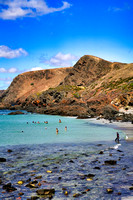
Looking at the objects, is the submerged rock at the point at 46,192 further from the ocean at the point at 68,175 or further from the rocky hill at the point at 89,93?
the rocky hill at the point at 89,93

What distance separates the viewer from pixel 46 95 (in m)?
117

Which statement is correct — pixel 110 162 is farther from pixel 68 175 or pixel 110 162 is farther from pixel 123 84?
pixel 123 84

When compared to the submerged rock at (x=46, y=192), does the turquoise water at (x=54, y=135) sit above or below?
below

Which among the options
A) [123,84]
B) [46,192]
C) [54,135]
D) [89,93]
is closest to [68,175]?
[46,192]

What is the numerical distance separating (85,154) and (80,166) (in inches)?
146

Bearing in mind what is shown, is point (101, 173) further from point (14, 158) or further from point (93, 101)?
point (93, 101)

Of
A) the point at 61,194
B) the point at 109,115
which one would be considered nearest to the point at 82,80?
the point at 109,115

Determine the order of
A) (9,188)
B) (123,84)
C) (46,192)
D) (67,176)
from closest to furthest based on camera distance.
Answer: (46,192)
(9,188)
(67,176)
(123,84)

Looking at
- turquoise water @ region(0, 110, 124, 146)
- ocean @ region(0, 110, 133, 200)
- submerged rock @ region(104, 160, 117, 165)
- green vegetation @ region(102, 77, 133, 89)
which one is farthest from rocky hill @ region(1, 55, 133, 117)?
submerged rock @ region(104, 160, 117, 165)

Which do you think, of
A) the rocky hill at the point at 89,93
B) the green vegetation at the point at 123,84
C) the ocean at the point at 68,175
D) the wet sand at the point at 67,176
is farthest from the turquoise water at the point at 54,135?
the green vegetation at the point at 123,84

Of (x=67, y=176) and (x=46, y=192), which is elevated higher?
(x=46, y=192)

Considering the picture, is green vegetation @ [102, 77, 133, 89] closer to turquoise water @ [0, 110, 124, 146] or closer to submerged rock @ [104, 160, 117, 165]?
turquoise water @ [0, 110, 124, 146]

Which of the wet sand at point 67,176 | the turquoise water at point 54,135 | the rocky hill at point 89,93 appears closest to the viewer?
the wet sand at point 67,176

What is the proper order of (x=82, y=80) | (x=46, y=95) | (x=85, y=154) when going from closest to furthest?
(x=85, y=154), (x=46, y=95), (x=82, y=80)
